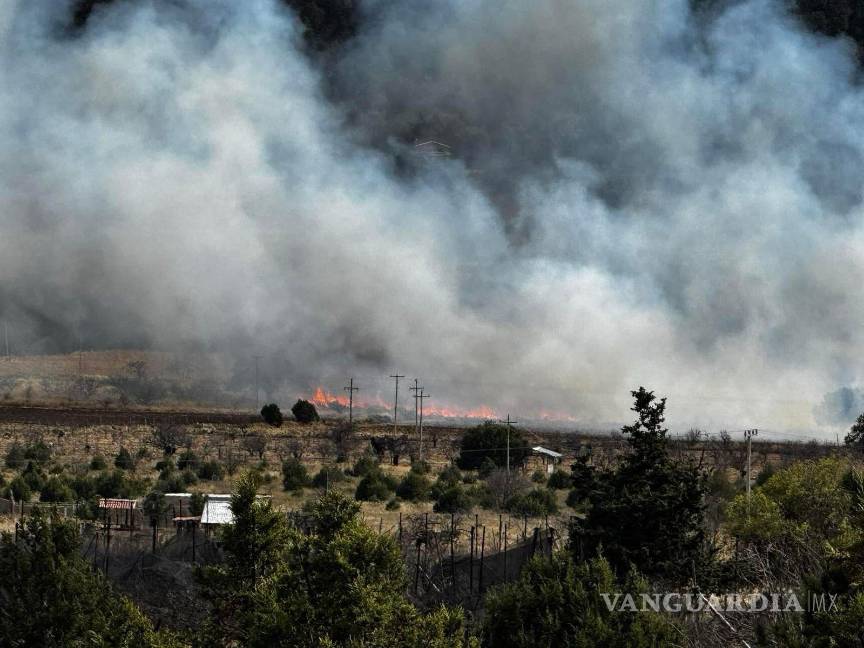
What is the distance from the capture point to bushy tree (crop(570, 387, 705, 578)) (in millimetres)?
34031

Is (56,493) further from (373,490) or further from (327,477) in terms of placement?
(373,490)

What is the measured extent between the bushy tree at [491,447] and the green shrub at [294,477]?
1575 cm

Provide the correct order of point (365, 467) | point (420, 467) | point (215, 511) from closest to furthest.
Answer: point (215, 511) < point (365, 467) < point (420, 467)

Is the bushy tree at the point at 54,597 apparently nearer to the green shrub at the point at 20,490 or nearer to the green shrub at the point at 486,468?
the green shrub at the point at 20,490

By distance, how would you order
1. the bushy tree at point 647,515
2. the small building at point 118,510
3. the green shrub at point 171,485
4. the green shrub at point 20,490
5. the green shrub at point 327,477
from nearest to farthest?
1. the bushy tree at point 647,515
2. the small building at point 118,510
3. the green shrub at point 20,490
4. the green shrub at point 171,485
5. the green shrub at point 327,477

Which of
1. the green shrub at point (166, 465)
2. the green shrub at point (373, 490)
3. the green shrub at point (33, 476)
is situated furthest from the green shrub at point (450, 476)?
the green shrub at point (33, 476)

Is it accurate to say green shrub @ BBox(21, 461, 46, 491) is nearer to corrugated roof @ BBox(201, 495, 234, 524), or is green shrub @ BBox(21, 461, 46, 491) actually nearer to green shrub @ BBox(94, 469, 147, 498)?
green shrub @ BBox(94, 469, 147, 498)

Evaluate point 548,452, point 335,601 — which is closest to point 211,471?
point 548,452

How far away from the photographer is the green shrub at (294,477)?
68.9 metres

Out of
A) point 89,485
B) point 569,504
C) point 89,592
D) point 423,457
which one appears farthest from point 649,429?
point 423,457

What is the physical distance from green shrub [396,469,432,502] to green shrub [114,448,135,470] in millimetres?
19146

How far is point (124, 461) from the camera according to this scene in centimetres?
7819

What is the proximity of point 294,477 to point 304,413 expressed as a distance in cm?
4425

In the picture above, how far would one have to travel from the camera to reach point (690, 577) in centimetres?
3228
